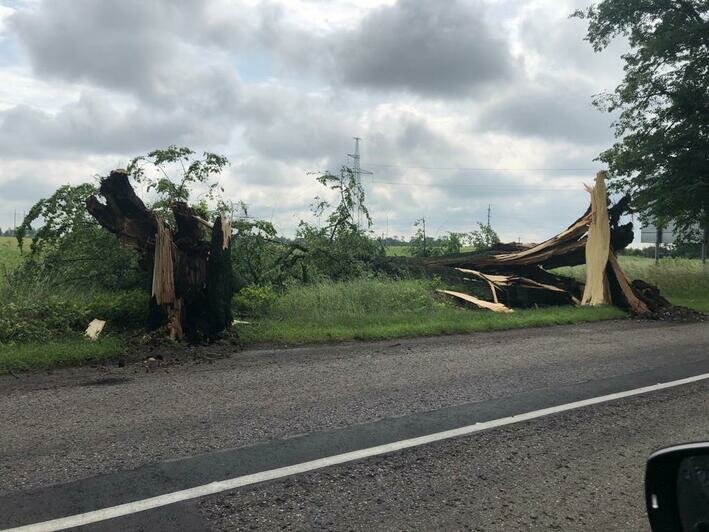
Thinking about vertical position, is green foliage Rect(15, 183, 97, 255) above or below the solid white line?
above

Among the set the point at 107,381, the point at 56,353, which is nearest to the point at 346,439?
the point at 107,381

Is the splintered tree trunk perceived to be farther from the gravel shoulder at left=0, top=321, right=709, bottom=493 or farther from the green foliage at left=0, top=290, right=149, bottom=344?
the gravel shoulder at left=0, top=321, right=709, bottom=493

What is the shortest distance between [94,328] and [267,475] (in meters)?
6.48

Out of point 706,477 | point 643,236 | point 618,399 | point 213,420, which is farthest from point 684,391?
point 643,236

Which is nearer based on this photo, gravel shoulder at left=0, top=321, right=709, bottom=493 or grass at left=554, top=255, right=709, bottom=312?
gravel shoulder at left=0, top=321, right=709, bottom=493

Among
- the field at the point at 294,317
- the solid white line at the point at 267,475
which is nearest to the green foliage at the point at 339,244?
the field at the point at 294,317

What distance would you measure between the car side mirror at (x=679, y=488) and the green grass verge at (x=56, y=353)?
25.3 ft

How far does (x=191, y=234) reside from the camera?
10523 millimetres

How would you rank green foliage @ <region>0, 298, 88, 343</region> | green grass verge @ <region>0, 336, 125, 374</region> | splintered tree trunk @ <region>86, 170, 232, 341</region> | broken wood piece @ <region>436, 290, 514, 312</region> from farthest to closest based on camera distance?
broken wood piece @ <region>436, 290, 514, 312</region>, splintered tree trunk @ <region>86, 170, 232, 341</region>, green foliage @ <region>0, 298, 88, 343</region>, green grass verge @ <region>0, 336, 125, 374</region>

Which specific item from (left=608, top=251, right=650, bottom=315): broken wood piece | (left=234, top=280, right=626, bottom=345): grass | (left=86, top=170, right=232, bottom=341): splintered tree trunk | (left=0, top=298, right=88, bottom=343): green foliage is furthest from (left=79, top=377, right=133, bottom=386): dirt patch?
(left=608, top=251, right=650, bottom=315): broken wood piece

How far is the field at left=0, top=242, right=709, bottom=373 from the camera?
27.8ft

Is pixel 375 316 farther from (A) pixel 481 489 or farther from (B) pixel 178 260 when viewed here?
(A) pixel 481 489

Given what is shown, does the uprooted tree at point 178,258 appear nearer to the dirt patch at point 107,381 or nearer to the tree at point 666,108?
the dirt patch at point 107,381

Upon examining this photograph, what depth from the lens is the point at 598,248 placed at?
16.8 meters
